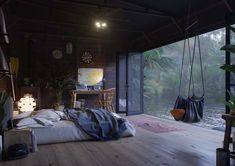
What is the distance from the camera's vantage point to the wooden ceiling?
508 centimetres

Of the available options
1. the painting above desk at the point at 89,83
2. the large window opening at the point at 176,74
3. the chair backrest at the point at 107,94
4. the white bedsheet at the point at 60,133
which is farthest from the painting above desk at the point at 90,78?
the white bedsheet at the point at 60,133

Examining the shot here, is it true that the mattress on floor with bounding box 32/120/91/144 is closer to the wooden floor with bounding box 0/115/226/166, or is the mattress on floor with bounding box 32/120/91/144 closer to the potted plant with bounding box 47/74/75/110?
the wooden floor with bounding box 0/115/226/166

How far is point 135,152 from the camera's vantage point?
348 centimetres

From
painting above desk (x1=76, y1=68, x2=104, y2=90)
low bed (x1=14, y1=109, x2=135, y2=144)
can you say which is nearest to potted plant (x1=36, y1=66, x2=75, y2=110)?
painting above desk (x1=76, y1=68, x2=104, y2=90)

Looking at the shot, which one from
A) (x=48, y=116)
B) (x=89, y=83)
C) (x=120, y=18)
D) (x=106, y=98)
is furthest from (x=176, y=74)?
(x=48, y=116)

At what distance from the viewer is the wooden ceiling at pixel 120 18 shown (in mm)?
5078

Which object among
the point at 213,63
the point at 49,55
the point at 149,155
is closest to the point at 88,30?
the point at 49,55

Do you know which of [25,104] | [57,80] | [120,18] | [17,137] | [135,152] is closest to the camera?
[17,137]

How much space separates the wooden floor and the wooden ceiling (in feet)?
7.96

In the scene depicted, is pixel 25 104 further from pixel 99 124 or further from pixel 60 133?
pixel 99 124

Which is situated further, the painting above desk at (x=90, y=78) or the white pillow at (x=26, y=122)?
the painting above desk at (x=90, y=78)

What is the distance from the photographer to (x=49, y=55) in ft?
24.8

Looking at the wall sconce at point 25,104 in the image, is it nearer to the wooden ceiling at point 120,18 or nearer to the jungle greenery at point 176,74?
the wooden ceiling at point 120,18

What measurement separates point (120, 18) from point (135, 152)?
4.04 meters
